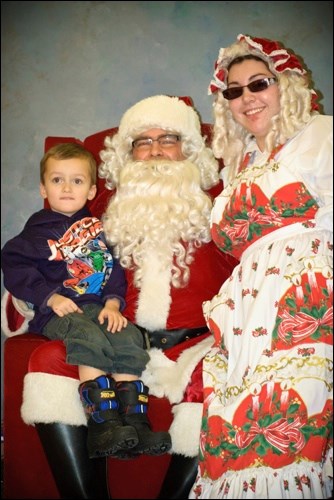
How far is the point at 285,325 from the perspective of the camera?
1779mm

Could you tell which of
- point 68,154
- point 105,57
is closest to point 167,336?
point 68,154

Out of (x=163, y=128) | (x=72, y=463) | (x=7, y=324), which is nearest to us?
(x=72, y=463)

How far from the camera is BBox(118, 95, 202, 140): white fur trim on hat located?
2.68m

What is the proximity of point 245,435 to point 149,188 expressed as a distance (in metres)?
1.31

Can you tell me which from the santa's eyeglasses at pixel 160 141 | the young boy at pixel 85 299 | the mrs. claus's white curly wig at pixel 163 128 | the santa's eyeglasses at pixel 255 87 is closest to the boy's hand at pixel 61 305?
the young boy at pixel 85 299

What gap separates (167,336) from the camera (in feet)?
7.55

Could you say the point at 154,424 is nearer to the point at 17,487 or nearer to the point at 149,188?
the point at 17,487

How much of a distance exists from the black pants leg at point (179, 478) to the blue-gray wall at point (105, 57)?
6.71 ft

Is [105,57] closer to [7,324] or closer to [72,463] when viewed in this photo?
[7,324]

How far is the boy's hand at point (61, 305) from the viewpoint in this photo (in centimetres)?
220

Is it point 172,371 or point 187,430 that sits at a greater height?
point 172,371

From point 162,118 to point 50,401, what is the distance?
143 centimetres

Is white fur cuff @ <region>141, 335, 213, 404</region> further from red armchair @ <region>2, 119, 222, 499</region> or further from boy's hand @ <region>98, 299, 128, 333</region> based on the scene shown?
boy's hand @ <region>98, 299, 128, 333</region>

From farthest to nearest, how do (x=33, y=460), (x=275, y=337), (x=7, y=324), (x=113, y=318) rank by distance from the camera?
1. (x=7, y=324)
2. (x=113, y=318)
3. (x=33, y=460)
4. (x=275, y=337)
